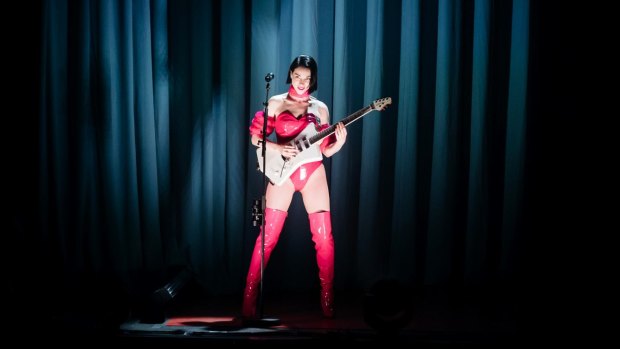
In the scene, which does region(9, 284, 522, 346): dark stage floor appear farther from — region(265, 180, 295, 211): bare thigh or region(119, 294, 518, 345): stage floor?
region(265, 180, 295, 211): bare thigh

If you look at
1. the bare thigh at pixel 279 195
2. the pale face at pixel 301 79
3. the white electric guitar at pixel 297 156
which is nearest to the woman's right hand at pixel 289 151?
the white electric guitar at pixel 297 156

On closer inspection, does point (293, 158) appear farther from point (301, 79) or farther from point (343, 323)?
point (343, 323)

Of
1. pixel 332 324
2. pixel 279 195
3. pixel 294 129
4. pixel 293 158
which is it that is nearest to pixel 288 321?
pixel 332 324

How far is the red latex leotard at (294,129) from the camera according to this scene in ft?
10.3

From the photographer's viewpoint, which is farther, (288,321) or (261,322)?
(288,321)

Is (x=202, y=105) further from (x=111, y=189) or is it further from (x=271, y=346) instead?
(x=271, y=346)

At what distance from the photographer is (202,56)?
3809 millimetres

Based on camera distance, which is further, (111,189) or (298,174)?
(111,189)

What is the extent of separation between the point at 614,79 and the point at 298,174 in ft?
5.58

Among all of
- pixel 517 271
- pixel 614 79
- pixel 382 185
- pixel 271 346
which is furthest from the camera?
pixel 382 185

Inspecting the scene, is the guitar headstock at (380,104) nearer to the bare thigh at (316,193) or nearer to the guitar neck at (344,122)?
the guitar neck at (344,122)

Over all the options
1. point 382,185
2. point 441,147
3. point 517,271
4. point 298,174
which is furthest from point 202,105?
point 517,271

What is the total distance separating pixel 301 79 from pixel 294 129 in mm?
270

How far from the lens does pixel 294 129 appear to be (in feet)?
10.3
